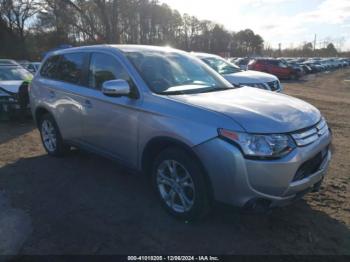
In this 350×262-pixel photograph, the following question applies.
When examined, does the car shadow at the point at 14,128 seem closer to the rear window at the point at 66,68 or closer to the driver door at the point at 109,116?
the rear window at the point at 66,68

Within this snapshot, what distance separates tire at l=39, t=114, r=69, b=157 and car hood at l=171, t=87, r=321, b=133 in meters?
2.79

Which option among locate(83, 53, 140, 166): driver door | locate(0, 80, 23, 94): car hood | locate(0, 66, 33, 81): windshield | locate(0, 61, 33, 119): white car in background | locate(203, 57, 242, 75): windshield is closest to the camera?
locate(83, 53, 140, 166): driver door

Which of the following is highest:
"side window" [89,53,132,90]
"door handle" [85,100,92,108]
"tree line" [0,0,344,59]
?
"tree line" [0,0,344,59]

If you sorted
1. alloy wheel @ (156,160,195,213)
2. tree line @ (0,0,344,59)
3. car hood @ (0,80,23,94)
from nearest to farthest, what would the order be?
alloy wheel @ (156,160,195,213) < car hood @ (0,80,23,94) < tree line @ (0,0,344,59)

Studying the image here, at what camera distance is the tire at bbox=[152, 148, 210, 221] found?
3.40m

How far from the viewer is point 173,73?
4.40 m

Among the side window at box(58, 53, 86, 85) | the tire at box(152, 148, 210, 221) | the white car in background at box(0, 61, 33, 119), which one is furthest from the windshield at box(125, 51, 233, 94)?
the white car in background at box(0, 61, 33, 119)

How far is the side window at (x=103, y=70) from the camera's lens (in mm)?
4327

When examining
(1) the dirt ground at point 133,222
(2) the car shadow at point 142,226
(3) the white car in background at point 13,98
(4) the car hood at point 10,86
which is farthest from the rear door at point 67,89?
(4) the car hood at point 10,86

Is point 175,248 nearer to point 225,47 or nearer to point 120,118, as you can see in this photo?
point 120,118

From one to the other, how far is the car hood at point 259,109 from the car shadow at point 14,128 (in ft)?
18.0

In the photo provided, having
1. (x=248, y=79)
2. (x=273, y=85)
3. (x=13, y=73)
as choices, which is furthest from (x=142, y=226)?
(x=13, y=73)

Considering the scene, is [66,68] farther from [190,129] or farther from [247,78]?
[247,78]

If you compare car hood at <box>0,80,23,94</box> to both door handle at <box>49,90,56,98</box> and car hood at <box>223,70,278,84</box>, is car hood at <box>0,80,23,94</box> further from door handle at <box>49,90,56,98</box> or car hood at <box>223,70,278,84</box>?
car hood at <box>223,70,278,84</box>
